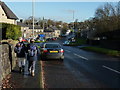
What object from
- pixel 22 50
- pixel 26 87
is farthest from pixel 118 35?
pixel 26 87

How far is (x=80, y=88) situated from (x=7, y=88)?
7.80ft

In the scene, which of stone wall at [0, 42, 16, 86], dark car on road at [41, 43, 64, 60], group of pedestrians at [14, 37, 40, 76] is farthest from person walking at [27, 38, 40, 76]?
dark car on road at [41, 43, 64, 60]

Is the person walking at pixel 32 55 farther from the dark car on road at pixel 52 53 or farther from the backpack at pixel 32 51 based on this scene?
the dark car on road at pixel 52 53

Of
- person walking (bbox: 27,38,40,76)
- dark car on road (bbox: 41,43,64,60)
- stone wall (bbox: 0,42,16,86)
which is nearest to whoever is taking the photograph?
stone wall (bbox: 0,42,16,86)

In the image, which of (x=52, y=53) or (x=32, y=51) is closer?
(x=32, y=51)

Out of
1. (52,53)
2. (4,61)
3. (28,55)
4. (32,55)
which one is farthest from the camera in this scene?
(52,53)

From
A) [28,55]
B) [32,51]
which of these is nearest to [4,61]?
[28,55]

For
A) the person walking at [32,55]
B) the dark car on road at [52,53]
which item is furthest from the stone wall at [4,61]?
the dark car on road at [52,53]

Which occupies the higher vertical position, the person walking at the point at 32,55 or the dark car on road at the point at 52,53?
the person walking at the point at 32,55

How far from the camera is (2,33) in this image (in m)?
21.0

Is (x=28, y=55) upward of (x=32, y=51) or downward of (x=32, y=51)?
downward

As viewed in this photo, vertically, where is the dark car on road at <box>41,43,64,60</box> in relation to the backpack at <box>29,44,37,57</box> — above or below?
below

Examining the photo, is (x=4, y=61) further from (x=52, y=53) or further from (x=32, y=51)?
(x=52, y=53)

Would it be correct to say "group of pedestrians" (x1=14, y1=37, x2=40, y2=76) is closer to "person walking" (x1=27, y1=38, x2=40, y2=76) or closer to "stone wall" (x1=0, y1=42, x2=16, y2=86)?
"person walking" (x1=27, y1=38, x2=40, y2=76)
